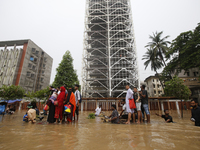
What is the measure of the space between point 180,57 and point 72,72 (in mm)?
17528

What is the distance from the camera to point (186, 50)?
626 inches

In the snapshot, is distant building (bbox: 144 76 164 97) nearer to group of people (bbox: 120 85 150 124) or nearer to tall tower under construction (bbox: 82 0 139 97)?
tall tower under construction (bbox: 82 0 139 97)

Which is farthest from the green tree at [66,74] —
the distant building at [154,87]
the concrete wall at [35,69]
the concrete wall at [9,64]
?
the distant building at [154,87]

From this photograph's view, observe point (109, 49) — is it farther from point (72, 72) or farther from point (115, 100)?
point (115, 100)

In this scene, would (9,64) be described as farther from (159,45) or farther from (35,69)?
(159,45)

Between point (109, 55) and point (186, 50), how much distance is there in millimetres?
12440

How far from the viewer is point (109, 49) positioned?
23.2 m

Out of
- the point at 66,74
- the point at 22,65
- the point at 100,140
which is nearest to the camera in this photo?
the point at 100,140

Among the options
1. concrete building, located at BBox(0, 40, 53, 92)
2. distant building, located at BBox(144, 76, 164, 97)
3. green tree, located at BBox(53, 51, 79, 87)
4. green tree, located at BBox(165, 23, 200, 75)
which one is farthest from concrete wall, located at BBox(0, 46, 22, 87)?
distant building, located at BBox(144, 76, 164, 97)

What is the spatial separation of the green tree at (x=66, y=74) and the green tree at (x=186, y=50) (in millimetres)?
16246

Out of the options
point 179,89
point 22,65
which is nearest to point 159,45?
point 179,89

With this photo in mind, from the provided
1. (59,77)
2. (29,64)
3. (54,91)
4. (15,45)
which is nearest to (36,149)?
(54,91)

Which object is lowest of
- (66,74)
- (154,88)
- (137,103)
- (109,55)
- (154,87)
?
(137,103)

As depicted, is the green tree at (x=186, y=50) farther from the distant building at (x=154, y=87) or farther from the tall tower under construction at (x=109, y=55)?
the distant building at (x=154, y=87)
